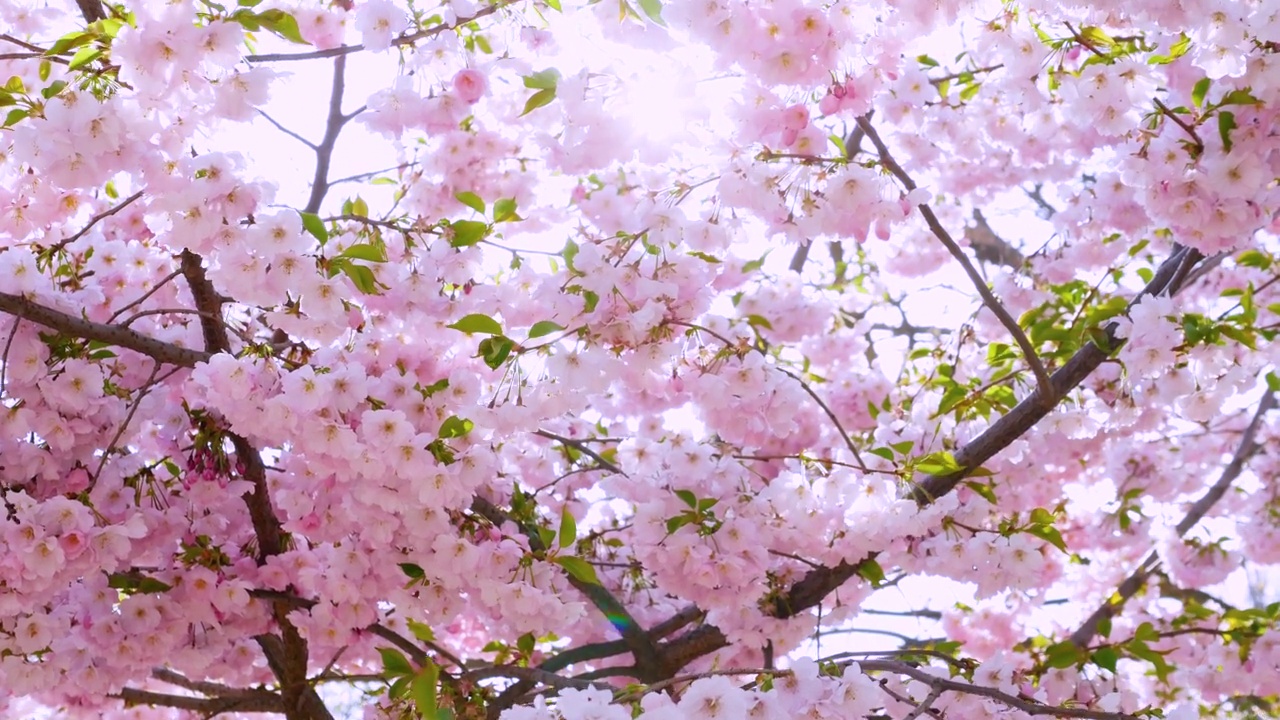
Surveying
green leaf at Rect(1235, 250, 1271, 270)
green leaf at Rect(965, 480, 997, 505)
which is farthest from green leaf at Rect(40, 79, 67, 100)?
green leaf at Rect(1235, 250, 1271, 270)

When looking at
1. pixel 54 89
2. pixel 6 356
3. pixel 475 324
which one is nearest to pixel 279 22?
pixel 54 89

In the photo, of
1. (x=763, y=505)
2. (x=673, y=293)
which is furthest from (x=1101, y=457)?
(x=673, y=293)

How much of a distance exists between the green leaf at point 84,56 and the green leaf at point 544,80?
0.78 m

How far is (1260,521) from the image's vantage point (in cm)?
488

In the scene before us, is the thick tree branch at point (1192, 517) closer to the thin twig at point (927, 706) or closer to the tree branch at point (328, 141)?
the thin twig at point (927, 706)

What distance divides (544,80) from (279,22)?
53 centimetres

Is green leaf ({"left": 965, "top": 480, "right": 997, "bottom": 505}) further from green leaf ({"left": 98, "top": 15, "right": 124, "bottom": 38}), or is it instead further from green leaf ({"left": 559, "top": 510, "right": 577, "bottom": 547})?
green leaf ({"left": 98, "top": 15, "right": 124, "bottom": 38})

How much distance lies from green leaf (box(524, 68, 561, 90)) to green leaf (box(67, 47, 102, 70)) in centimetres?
78

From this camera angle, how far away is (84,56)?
1818 mm

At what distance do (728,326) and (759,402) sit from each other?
26.3 inches

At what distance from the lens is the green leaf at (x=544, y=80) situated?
7.10 ft

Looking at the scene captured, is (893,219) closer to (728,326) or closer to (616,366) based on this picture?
(616,366)

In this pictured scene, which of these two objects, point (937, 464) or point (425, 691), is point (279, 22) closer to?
point (425, 691)

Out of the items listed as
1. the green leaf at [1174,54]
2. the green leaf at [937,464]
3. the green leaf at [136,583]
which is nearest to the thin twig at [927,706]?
the green leaf at [937,464]
